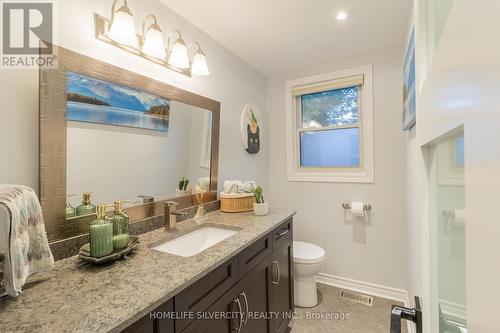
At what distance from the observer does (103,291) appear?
0.77m

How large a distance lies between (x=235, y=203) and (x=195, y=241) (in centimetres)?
50

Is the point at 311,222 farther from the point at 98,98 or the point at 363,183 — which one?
the point at 98,98

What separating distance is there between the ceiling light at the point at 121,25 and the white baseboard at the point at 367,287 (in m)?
2.72

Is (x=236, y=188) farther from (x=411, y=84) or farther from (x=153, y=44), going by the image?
(x=411, y=84)

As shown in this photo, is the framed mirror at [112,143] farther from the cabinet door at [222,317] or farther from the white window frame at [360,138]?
the white window frame at [360,138]

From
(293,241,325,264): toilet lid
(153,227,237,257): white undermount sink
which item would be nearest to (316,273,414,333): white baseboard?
(293,241,325,264): toilet lid

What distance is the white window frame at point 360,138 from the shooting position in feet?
7.80

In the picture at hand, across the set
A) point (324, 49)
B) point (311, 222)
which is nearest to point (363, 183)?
point (311, 222)

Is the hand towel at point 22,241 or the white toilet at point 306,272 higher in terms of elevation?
the hand towel at point 22,241

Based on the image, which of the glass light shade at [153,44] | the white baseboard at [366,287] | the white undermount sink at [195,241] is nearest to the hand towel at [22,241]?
the white undermount sink at [195,241]

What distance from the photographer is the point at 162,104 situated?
156 cm

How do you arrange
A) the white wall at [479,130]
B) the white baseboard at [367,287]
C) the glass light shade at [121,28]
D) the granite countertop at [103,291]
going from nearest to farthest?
the white wall at [479,130] → the granite countertop at [103,291] → the glass light shade at [121,28] → the white baseboard at [367,287]

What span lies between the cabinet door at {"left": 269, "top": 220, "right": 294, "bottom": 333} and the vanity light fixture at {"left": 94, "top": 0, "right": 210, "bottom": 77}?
133cm

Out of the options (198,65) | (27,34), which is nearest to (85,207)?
(27,34)
